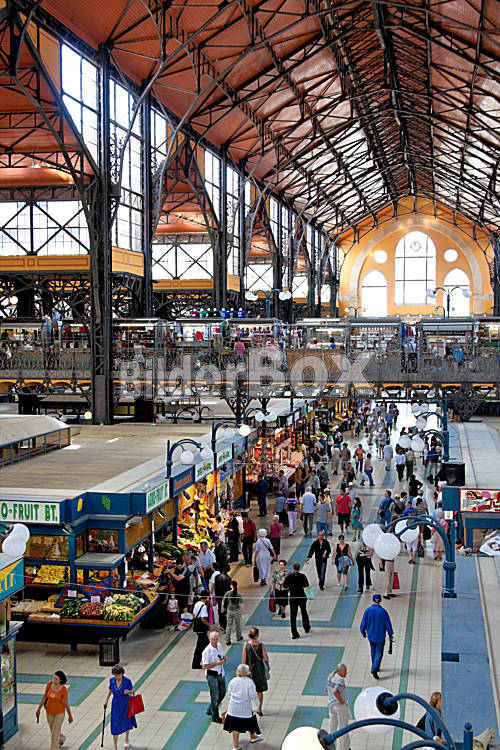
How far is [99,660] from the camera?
11.9 m

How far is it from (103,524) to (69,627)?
5.83 ft

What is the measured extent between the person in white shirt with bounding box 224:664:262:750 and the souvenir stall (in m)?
2.80

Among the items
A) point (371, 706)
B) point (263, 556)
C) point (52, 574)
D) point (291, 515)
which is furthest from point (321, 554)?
point (371, 706)

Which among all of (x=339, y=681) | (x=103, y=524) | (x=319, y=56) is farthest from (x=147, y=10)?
(x=339, y=681)

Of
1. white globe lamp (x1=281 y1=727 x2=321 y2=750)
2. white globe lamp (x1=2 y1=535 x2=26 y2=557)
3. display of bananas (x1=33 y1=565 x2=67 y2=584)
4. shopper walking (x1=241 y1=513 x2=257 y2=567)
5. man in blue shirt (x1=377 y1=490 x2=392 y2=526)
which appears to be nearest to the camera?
white globe lamp (x1=281 y1=727 x2=321 y2=750)

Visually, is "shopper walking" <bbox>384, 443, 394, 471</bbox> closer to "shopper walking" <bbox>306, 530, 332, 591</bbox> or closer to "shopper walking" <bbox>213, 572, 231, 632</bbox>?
"shopper walking" <bbox>306, 530, 332, 591</bbox>

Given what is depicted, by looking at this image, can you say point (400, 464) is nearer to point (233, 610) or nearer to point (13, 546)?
point (233, 610)

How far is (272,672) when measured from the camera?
11492 millimetres

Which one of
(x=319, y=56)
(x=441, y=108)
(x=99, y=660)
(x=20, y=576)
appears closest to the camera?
(x=20, y=576)

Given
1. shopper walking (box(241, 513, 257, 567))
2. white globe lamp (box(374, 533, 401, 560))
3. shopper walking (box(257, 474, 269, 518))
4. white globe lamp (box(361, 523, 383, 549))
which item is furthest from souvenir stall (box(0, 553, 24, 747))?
shopper walking (box(257, 474, 269, 518))

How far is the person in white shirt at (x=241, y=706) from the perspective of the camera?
28.9ft

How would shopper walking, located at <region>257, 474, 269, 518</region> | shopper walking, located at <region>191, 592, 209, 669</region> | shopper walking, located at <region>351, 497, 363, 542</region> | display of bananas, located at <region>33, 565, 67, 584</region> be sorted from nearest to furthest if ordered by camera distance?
shopper walking, located at <region>191, 592, 209, 669</region> < display of bananas, located at <region>33, 565, 67, 584</region> < shopper walking, located at <region>351, 497, 363, 542</region> < shopper walking, located at <region>257, 474, 269, 518</region>

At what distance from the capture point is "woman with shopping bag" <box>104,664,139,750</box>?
9141 mm

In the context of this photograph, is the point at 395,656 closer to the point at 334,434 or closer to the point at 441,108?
the point at 334,434
